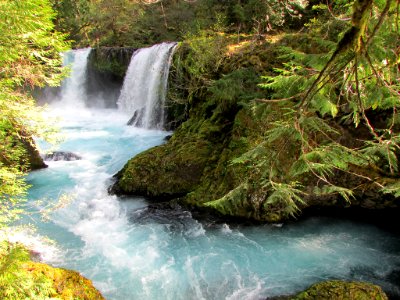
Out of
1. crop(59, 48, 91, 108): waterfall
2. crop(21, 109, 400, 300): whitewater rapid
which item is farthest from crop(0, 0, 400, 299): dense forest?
crop(59, 48, 91, 108): waterfall

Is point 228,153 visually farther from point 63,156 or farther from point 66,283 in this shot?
point 63,156

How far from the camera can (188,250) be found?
7.67 meters

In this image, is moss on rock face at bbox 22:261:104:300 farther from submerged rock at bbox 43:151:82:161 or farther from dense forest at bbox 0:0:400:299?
submerged rock at bbox 43:151:82:161

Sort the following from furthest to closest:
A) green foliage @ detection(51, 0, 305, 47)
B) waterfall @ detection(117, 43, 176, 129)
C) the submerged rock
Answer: waterfall @ detection(117, 43, 176, 129)
green foliage @ detection(51, 0, 305, 47)
the submerged rock

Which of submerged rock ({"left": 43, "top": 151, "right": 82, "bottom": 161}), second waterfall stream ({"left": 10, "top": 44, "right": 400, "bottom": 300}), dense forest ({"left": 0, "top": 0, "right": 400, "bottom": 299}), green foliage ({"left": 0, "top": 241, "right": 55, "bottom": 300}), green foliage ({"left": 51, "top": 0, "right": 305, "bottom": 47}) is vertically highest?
green foliage ({"left": 51, "top": 0, "right": 305, "bottom": 47})

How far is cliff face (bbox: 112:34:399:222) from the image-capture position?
26.8 feet

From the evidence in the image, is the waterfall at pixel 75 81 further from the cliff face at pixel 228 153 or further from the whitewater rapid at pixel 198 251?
the whitewater rapid at pixel 198 251

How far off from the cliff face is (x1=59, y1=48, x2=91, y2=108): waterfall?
14.4m

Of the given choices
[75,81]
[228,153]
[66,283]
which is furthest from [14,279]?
[75,81]

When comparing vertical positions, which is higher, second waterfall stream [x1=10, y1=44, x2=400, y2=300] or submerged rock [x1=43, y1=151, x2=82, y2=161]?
submerged rock [x1=43, y1=151, x2=82, y2=161]

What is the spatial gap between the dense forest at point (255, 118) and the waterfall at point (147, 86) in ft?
3.35

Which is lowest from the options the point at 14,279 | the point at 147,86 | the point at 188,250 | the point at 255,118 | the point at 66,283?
the point at 188,250

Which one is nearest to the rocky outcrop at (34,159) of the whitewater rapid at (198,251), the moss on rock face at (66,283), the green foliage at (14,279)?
the whitewater rapid at (198,251)

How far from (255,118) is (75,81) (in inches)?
825
